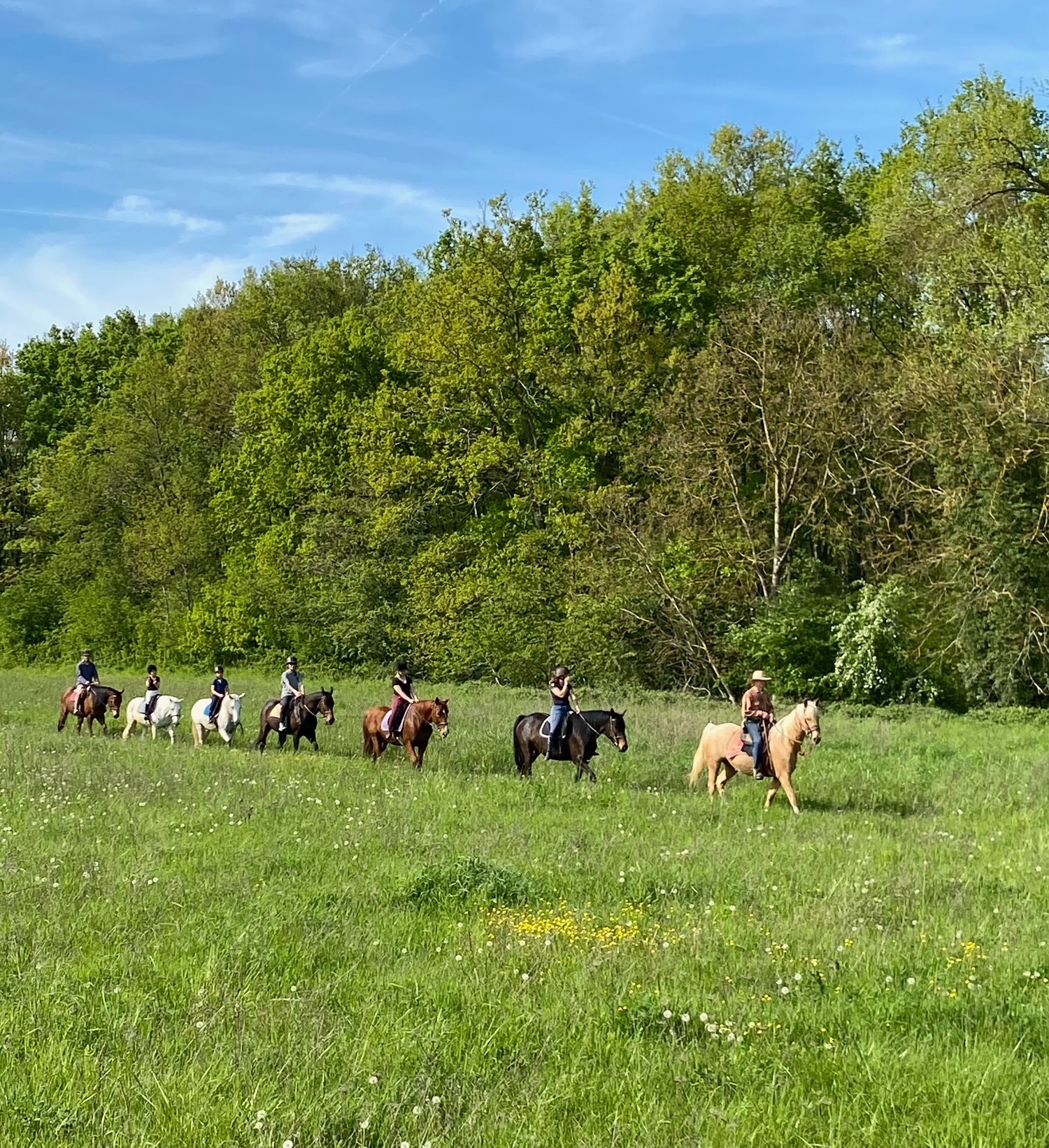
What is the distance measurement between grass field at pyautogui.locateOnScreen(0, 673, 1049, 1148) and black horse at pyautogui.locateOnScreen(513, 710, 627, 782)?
2810 mm

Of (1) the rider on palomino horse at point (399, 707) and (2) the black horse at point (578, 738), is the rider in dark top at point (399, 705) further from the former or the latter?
(2) the black horse at point (578, 738)

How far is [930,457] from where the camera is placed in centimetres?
3080

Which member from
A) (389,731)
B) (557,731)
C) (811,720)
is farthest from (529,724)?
(811,720)

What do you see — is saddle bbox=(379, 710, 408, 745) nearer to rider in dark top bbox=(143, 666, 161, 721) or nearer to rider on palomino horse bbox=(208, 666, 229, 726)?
rider on palomino horse bbox=(208, 666, 229, 726)

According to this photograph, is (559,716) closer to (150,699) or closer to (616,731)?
(616,731)

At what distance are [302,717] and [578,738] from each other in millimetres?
6549

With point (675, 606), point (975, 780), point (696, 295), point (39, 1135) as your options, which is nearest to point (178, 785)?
point (39, 1135)

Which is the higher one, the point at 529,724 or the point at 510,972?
the point at 529,724

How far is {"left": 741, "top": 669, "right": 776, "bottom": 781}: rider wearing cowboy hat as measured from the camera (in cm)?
1545

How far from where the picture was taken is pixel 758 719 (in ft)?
51.4

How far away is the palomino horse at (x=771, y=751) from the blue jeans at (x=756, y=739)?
104 mm

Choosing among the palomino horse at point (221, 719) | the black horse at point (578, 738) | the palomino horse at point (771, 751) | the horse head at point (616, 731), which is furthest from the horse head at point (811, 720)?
the palomino horse at point (221, 719)

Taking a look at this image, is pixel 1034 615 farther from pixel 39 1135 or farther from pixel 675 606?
pixel 39 1135

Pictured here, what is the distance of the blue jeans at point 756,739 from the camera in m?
15.4
